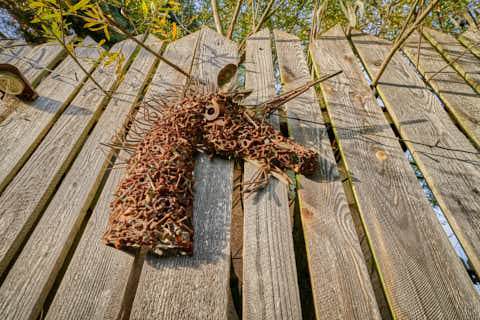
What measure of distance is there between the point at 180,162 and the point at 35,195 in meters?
0.90

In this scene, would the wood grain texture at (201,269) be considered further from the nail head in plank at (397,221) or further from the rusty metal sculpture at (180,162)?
the nail head in plank at (397,221)

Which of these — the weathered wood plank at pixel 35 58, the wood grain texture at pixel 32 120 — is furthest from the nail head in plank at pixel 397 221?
the weathered wood plank at pixel 35 58

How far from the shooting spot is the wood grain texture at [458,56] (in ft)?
6.67

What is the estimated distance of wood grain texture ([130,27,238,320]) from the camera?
90 cm

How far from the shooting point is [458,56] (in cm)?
228

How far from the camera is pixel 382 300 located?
74.1 inches

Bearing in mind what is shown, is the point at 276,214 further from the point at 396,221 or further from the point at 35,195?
the point at 35,195

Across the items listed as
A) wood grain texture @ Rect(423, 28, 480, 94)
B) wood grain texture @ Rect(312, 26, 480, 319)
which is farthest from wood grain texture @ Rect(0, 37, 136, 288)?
wood grain texture @ Rect(423, 28, 480, 94)

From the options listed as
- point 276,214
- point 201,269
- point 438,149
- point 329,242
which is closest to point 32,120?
point 201,269

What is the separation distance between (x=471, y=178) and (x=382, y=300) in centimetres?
115

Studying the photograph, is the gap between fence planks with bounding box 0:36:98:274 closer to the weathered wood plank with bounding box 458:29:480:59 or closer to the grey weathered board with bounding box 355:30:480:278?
the grey weathered board with bounding box 355:30:480:278

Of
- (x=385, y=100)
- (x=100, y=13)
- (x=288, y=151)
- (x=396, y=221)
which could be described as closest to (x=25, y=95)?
(x=100, y=13)

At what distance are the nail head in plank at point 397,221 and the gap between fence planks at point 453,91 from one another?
22 centimetres

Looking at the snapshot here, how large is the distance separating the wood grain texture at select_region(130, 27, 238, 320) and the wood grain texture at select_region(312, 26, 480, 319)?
0.69 meters
